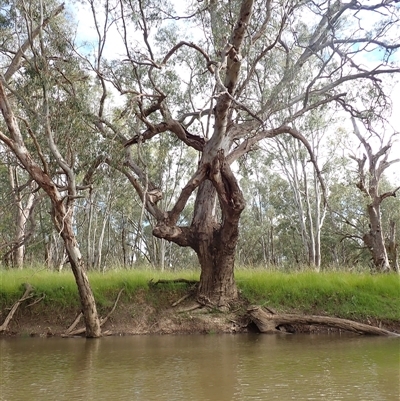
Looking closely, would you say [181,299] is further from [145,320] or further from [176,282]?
[145,320]

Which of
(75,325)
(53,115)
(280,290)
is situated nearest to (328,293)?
(280,290)

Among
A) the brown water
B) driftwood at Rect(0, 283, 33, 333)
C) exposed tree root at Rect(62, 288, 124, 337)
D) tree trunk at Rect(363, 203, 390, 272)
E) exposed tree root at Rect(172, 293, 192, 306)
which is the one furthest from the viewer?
tree trunk at Rect(363, 203, 390, 272)

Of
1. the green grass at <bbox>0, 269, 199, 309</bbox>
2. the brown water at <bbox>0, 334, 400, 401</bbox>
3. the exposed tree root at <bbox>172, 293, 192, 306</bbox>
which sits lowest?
the brown water at <bbox>0, 334, 400, 401</bbox>

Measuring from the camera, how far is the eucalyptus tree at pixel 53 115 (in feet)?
25.7

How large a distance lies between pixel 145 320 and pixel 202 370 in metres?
4.94

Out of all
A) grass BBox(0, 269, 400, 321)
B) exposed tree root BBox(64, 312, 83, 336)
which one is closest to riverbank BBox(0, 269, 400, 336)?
grass BBox(0, 269, 400, 321)

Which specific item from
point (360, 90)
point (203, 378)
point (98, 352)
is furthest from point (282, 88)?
point (203, 378)

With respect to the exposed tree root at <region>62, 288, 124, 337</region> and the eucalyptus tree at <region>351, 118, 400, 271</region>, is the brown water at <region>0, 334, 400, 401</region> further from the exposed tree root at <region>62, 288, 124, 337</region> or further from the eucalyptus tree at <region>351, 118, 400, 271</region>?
the eucalyptus tree at <region>351, 118, 400, 271</region>

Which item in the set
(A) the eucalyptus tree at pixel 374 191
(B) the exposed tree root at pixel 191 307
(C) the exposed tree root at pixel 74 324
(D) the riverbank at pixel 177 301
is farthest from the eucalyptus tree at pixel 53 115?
(A) the eucalyptus tree at pixel 374 191

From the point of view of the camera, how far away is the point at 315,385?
3.96 meters

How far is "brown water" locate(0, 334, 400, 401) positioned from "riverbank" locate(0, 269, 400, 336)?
1.75 meters

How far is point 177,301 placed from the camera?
32.4 ft

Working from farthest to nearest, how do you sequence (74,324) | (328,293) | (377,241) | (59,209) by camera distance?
(377,241) → (328,293) → (74,324) → (59,209)

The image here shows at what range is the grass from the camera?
9.69 metres
